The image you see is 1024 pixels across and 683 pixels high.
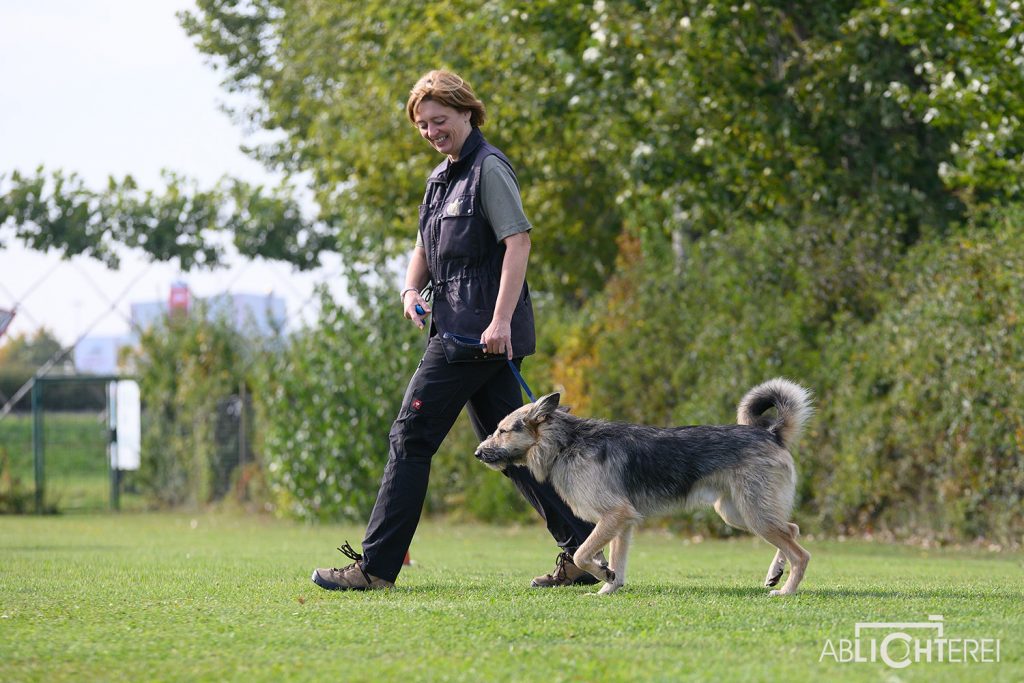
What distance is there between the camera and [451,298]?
6691 mm

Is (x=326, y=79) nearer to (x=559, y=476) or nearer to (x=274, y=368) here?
(x=274, y=368)

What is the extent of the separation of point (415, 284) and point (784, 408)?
2061 millimetres

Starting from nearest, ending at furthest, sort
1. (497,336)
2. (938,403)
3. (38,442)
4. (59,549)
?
(497,336) < (59,549) < (938,403) < (38,442)

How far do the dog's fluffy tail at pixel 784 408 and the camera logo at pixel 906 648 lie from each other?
6.64 ft

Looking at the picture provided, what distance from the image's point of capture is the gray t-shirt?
6.54 m

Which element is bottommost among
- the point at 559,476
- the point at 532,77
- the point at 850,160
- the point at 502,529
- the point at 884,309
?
the point at 502,529

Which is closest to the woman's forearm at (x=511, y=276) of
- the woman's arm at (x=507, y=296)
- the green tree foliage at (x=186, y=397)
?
the woman's arm at (x=507, y=296)

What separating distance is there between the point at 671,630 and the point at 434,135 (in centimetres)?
283

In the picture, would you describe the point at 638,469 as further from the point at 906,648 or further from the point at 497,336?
the point at 906,648

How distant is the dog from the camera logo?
1.63 meters

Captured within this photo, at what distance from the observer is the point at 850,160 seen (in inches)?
625

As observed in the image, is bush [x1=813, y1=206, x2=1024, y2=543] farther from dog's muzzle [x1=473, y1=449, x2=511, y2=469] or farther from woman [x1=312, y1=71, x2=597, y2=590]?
woman [x1=312, y1=71, x2=597, y2=590]

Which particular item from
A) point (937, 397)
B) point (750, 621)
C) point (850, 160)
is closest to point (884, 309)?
point (937, 397)

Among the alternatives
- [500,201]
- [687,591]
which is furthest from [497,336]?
[687,591]
